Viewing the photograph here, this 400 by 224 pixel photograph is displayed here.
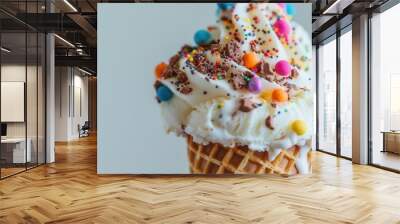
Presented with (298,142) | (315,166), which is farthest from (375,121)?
(298,142)

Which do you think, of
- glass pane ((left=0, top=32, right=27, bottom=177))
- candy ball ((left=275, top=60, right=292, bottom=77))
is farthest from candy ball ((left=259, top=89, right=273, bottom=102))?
glass pane ((left=0, top=32, right=27, bottom=177))

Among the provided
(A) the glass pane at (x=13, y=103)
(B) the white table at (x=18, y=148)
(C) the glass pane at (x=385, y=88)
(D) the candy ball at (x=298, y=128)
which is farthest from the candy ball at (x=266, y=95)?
(B) the white table at (x=18, y=148)

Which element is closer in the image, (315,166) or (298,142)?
(298,142)

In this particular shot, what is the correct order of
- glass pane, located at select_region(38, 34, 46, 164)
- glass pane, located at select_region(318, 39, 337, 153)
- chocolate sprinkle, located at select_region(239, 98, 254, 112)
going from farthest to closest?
1. glass pane, located at select_region(318, 39, 337, 153)
2. glass pane, located at select_region(38, 34, 46, 164)
3. chocolate sprinkle, located at select_region(239, 98, 254, 112)

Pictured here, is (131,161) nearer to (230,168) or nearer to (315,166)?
(230,168)

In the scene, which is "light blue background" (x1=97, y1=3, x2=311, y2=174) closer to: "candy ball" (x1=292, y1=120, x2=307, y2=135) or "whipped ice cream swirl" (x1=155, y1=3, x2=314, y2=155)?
"whipped ice cream swirl" (x1=155, y1=3, x2=314, y2=155)

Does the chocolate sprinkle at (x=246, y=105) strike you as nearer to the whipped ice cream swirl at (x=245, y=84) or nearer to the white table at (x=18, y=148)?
the whipped ice cream swirl at (x=245, y=84)
